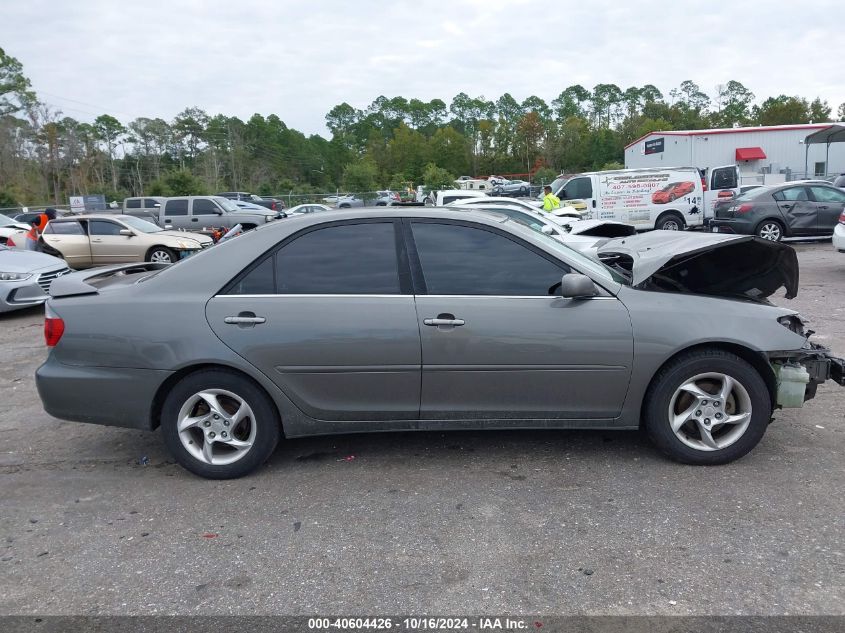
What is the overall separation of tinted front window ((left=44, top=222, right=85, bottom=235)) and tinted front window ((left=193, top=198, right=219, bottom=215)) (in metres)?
7.40

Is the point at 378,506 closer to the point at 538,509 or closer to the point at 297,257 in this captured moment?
the point at 538,509

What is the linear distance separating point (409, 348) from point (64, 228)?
1315 cm

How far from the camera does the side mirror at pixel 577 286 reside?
12.1ft

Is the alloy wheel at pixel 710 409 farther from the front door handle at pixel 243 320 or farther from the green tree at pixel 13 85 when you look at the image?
the green tree at pixel 13 85

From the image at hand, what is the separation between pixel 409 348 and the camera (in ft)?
12.4

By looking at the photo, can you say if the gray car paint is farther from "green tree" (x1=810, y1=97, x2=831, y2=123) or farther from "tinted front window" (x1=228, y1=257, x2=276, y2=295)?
"green tree" (x1=810, y1=97, x2=831, y2=123)

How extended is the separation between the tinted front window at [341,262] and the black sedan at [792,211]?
Answer: 13361 millimetres

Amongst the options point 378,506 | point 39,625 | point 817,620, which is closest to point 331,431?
point 378,506

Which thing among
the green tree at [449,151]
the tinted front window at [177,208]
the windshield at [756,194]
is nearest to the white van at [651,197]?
the windshield at [756,194]

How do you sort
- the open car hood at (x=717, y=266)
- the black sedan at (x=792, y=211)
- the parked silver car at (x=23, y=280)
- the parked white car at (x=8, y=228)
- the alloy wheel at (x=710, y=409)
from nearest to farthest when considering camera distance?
the alloy wheel at (x=710, y=409) < the open car hood at (x=717, y=266) < the parked silver car at (x=23, y=280) < the black sedan at (x=792, y=211) < the parked white car at (x=8, y=228)

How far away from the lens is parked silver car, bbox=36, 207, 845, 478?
3764 millimetres

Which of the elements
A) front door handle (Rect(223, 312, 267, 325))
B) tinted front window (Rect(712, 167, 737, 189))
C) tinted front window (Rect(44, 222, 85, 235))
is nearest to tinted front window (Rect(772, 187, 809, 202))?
tinted front window (Rect(712, 167, 737, 189))

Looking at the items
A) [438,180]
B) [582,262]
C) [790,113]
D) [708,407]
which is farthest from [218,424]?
[790,113]

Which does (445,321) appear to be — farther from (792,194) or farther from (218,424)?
(792,194)
